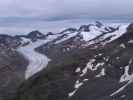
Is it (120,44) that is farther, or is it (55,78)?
(120,44)

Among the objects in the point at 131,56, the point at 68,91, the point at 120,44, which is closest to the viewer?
the point at 68,91

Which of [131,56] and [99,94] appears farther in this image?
[131,56]

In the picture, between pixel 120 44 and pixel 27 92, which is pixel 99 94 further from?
pixel 120 44

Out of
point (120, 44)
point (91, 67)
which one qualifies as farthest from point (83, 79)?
point (120, 44)

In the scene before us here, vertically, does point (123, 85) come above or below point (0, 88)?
above

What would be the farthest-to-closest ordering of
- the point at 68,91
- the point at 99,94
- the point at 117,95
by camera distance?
the point at 68,91
the point at 99,94
the point at 117,95

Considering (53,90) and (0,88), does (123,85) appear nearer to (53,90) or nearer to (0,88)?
(53,90)

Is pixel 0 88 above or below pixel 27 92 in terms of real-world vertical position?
below

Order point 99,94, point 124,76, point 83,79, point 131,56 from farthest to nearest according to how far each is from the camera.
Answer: point 131,56 → point 83,79 → point 124,76 → point 99,94

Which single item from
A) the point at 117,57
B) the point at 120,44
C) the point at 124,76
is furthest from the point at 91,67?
the point at 120,44
